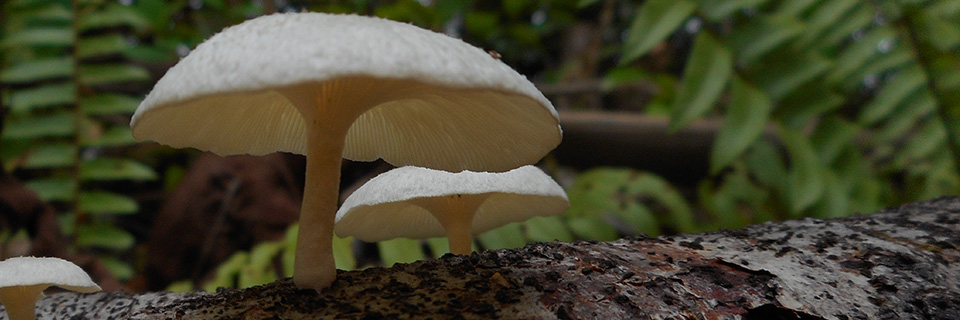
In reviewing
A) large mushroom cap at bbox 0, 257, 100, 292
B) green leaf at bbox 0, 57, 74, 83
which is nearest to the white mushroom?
large mushroom cap at bbox 0, 257, 100, 292

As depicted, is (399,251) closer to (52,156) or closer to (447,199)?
(447,199)

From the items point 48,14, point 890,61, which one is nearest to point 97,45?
point 48,14

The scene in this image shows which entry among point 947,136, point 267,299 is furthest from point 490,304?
point 947,136

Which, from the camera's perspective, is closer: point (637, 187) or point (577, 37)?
point (637, 187)

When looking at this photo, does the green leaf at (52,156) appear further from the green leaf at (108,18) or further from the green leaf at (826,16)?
the green leaf at (826,16)

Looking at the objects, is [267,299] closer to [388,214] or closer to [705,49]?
[388,214]

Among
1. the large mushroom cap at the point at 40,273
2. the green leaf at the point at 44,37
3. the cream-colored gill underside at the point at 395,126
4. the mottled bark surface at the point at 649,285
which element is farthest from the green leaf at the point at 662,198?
the green leaf at the point at 44,37
